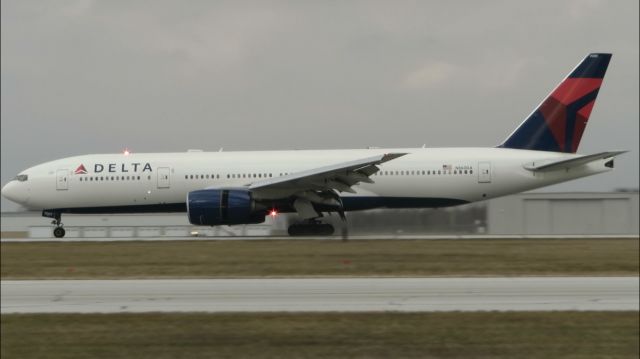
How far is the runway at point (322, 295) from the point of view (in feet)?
47.1

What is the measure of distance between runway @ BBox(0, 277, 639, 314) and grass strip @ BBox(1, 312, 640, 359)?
0.72 meters

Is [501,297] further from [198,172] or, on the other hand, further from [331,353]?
[198,172]

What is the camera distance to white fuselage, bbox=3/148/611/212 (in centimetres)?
3012

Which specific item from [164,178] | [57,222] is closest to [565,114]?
[164,178]

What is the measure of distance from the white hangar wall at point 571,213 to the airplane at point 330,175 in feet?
32.9

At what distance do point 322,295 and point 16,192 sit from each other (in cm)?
2104

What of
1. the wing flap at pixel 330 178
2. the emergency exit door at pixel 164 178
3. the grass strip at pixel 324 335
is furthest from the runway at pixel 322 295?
the emergency exit door at pixel 164 178

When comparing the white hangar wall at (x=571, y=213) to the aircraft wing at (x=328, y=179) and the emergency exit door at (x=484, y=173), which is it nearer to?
the emergency exit door at (x=484, y=173)

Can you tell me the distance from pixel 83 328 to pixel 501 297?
24.9 feet

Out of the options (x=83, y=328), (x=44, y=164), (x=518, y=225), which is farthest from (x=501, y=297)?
(x=518, y=225)

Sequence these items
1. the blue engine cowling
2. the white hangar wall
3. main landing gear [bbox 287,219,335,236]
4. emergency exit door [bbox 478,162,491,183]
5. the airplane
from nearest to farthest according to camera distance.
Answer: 1. the blue engine cowling
2. the airplane
3. main landing gear [bbox 287,219,335,236]
4. emergency exit door [bbox 478,162,491,183]
5. the white hangar wall

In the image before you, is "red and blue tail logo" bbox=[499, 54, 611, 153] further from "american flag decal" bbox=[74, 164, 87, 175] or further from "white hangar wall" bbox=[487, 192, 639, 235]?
"american flag decal" bbox=[74, 164, 87, 175]

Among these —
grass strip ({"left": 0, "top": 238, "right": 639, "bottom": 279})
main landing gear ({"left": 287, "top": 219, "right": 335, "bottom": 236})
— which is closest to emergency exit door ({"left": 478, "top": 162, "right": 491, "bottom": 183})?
grass strip ({"left": 0, "top": 238, "right": 639, "bottom": 279})

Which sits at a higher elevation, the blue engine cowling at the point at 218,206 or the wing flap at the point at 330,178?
the wing flap at the point at 330,178
